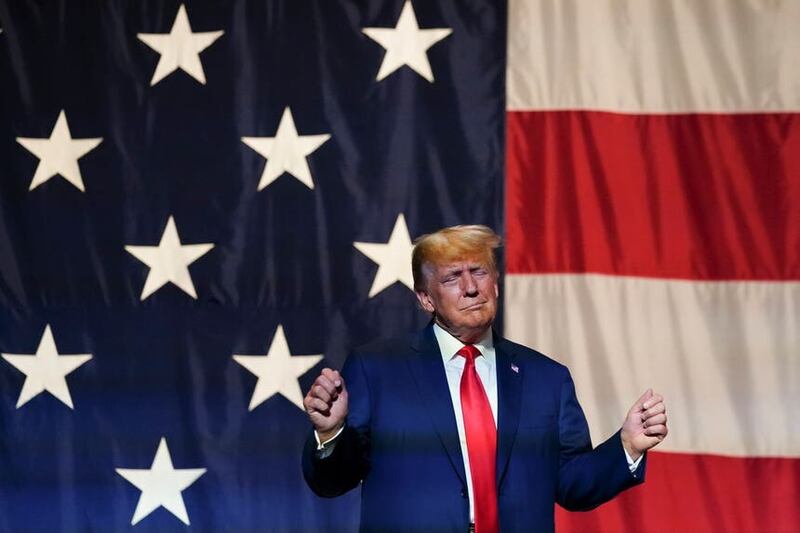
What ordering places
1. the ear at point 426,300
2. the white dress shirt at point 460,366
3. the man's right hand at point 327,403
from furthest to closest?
the ear at point 426,300
the white dress shirt at point 460,366
the man's right hand at point 327,403

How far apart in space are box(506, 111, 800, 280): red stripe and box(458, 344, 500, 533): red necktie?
1326 millimetres

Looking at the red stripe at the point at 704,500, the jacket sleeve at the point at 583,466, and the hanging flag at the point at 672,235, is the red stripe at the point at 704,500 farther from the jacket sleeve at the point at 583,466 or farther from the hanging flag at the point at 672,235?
the jacket sleeve at the point at 583,466

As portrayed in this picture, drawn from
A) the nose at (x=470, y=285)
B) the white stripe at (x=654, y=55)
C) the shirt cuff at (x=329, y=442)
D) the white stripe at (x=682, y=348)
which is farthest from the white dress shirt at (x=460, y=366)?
the white stripe at (x=654, y=55)

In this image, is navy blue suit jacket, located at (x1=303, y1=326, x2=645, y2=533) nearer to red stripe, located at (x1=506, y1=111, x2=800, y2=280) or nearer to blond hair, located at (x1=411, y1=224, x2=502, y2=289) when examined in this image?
blond hair, located at (x1=411, y1=224, x2=502, y2=289)

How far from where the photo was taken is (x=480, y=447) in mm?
2400

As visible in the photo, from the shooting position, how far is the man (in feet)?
7.78

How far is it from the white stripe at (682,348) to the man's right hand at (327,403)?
1.54m

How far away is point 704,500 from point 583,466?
135 centimetres

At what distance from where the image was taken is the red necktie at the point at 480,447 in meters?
2.37

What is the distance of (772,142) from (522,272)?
88 centimetres

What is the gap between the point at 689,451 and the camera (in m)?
3.66

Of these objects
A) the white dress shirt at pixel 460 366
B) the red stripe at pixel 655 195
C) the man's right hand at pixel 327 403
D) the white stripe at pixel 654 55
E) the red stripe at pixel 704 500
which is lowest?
the red stripe at pixel 704 500

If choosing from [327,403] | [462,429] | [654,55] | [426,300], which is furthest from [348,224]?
[327,403]

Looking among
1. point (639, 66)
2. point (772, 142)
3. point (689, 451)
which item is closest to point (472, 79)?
point (639, 66)
